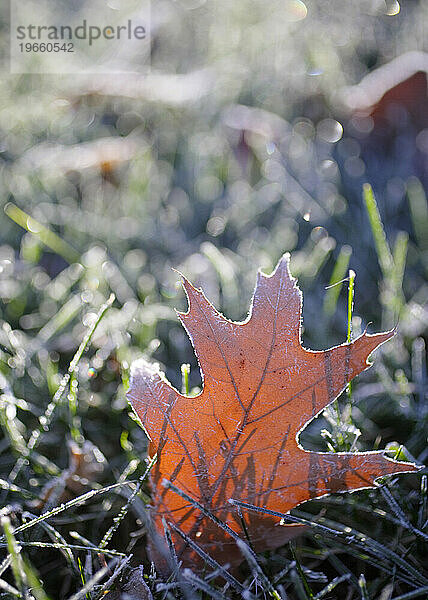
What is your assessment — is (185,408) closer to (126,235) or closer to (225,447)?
(225,447)

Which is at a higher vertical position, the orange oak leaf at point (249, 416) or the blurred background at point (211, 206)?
the orange oak leaf at point (249, 416)

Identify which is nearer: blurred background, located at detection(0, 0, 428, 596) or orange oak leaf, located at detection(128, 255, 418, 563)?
orange oak leaf, located at detection(128, 255, 418, 563)

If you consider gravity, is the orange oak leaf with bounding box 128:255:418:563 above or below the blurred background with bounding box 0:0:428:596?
above

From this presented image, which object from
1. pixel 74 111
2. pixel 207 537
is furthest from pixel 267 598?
pixel 74 111

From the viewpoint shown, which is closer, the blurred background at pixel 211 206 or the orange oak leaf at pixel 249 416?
the orange oak leaf at pixel 249 416
